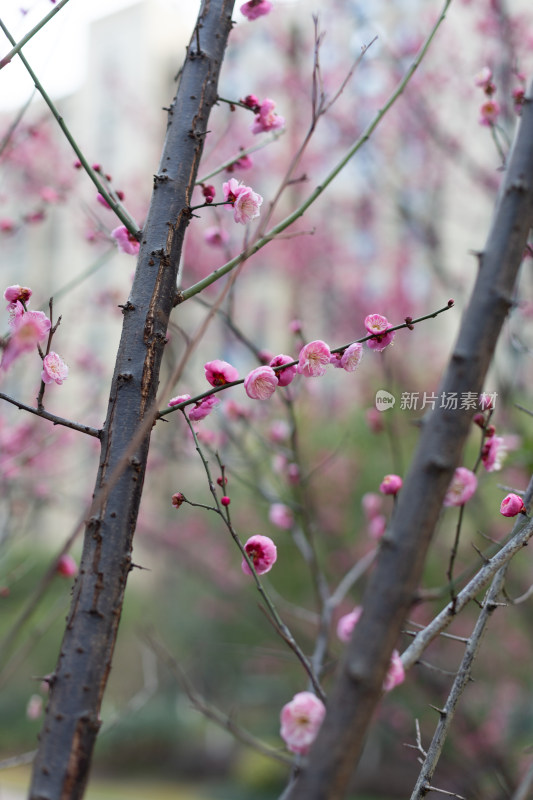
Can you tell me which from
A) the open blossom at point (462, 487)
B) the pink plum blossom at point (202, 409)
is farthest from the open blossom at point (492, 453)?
the pink plum blossom at point (202, 409)

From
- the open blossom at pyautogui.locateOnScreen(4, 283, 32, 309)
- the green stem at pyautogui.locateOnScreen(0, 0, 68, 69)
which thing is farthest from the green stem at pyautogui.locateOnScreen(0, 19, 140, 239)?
the open blossom at pyautogui.locateOnScreen(4, 283, 32, 309)

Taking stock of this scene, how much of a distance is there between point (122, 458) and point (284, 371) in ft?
1.30

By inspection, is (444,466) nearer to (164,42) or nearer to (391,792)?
(391,792)

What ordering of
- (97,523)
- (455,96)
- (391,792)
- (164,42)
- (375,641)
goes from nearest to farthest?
1. (375,641)
2. (97,523)
3. (455,96)
4. (391,792)
5. (164,42)

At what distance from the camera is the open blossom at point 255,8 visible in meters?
1.43

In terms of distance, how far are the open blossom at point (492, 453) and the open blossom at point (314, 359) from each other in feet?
1.71

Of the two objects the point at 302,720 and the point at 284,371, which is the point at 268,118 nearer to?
the point at 284,371

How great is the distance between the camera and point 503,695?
6.37m

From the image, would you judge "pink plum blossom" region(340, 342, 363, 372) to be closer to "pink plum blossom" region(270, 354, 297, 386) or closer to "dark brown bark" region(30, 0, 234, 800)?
"pink plum blossom" region(270, 354, 297, 386)

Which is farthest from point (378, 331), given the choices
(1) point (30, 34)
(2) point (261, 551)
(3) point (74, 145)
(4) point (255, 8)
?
(4) point (255, 8)

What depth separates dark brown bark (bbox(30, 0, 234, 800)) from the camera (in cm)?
82

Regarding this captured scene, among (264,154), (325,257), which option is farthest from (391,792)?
(264,154)

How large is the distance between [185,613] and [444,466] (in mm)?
9517

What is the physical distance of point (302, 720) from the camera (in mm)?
1053
